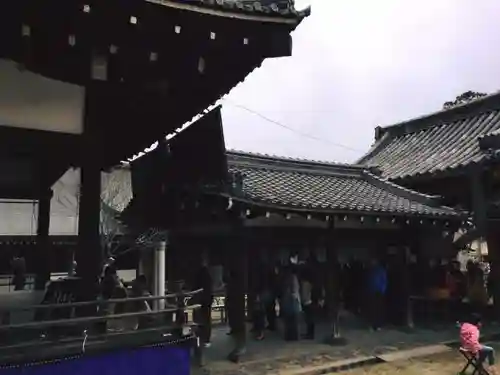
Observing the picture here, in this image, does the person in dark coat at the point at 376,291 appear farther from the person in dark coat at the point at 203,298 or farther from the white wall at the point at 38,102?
the white wall at the point at 38,102

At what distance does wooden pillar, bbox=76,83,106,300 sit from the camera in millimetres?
6133

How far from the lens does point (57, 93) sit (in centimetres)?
592

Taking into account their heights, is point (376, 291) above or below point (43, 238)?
below

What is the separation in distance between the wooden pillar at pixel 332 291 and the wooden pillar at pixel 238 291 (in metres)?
2.47

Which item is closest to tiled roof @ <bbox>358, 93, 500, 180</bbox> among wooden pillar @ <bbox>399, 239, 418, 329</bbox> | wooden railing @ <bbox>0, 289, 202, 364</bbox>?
wooden pillar @ <bbox>399, 239, 418, 329</bbox>

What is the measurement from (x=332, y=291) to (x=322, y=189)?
9.47ft

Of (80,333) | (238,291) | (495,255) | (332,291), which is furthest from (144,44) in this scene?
(495,255)

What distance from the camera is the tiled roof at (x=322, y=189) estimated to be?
10.7 meters

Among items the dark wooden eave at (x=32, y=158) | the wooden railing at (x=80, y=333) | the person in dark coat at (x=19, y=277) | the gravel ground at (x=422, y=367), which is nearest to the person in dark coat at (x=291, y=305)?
the gravel ground at (x=422, y=367)

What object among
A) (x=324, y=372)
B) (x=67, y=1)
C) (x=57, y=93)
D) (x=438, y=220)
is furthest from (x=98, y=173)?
(x=438, y=220)

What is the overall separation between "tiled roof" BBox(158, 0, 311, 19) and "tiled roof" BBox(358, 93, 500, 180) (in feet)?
30.3

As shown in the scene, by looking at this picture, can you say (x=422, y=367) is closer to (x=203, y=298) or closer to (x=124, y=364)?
(x=203, y=298)

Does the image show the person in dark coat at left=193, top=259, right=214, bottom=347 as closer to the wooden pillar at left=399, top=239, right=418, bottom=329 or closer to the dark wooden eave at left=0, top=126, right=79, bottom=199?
the dark wooden eave at left=0, top=126, right=79, bottom=199

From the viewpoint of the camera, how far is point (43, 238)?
34.9ft
